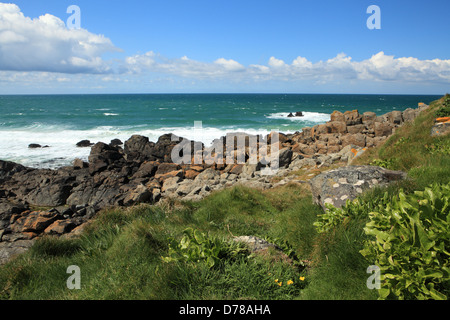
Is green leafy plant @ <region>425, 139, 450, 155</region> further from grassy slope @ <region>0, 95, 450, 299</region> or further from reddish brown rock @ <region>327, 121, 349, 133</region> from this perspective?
reddish brown rock @ <region>327, 121, 349, 133</region>

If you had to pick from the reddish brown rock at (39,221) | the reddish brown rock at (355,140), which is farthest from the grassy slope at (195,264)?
the reddish brown rock at (355,140)

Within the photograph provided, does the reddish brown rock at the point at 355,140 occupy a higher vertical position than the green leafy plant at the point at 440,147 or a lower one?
lower

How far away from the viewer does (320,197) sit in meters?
6.38

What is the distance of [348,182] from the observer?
6.16m

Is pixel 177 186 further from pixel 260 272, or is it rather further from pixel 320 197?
pixel 260 272

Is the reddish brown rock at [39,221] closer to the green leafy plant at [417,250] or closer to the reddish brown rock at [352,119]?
the green leafy plant at [417,250]

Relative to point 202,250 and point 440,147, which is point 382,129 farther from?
point 202,250

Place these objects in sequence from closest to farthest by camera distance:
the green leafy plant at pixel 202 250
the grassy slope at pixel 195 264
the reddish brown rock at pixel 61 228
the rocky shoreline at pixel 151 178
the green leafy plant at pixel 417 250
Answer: the green leafy plant at pixel 417 250 < the grassy slope at pixel 195 264 < the green leafy plant at pixel 202 250 < the rocky shoreline at pixel 151 178 < the reddish brown rock at pixel 61 228

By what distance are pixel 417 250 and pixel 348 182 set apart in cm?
362

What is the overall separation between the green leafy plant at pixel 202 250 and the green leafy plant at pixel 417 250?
182 centimetres

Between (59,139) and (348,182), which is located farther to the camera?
(59,139)

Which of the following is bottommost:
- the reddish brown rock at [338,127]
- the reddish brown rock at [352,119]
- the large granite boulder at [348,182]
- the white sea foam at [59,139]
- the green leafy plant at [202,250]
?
the white sea foam at [59,139]

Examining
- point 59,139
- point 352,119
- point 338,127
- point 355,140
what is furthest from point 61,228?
point 59,139

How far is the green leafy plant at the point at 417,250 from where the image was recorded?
102 inches
